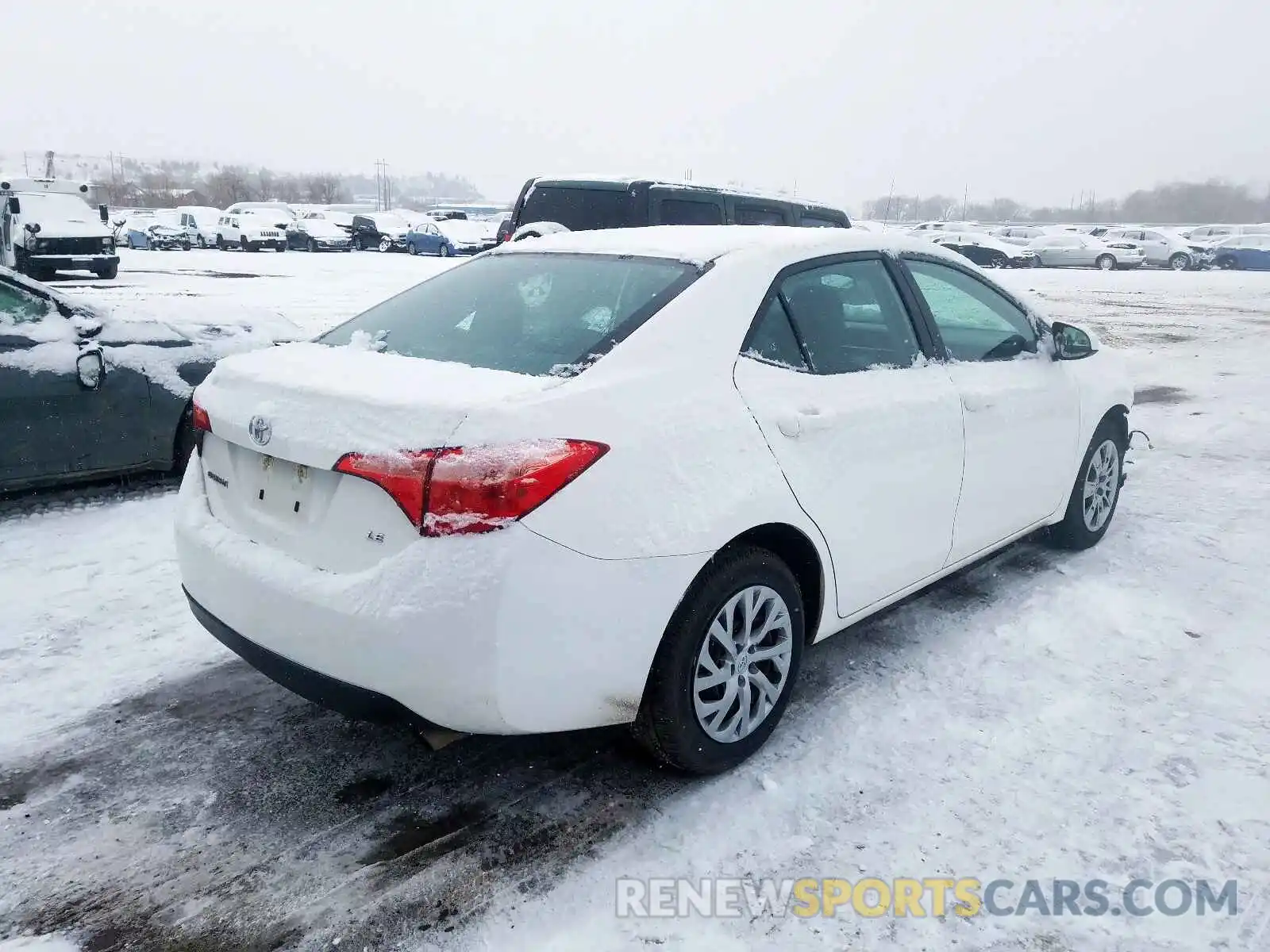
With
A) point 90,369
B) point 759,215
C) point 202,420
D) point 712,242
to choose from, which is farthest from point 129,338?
point 759,215

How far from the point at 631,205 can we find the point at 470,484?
794 cm

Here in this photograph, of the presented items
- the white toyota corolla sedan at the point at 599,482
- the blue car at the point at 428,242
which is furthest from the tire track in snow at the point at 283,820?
the blue car at the point at 428,242

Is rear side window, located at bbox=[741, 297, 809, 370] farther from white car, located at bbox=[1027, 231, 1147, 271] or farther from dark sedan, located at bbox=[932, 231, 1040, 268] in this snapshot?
white car, located at bbox=[1027, 231, 1147, 271]

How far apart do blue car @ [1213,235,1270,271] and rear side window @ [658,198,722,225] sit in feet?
116

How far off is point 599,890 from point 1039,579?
297 cm

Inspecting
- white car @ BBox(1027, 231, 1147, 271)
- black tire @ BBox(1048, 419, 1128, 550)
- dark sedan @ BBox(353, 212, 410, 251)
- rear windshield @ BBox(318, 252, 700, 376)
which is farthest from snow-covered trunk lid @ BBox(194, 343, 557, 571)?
white car @ BBox(1027, 231, 1147, 271)

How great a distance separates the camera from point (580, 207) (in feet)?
33.3

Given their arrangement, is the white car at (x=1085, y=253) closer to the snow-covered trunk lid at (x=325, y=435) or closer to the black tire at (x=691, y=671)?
the black tire at (x=691, y=671)

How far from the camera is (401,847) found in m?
2.59

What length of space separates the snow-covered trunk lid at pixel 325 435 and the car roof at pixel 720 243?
88 centimetres

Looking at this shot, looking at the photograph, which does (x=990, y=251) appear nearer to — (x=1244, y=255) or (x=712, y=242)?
(x=1244, y=255)

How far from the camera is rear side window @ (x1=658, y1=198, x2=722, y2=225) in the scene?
9.77 metres

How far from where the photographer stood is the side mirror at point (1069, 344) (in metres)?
4.34

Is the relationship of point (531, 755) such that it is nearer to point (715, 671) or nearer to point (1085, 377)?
point (715, 671)
